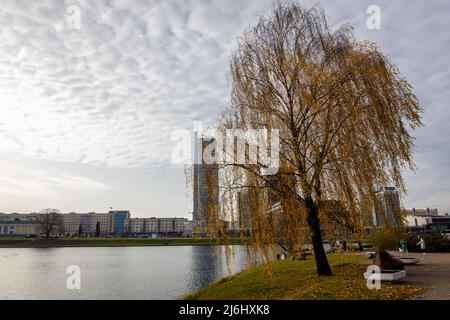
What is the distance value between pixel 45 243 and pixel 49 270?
7384 centimetres

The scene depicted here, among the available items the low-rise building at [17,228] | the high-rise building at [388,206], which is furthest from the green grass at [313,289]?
the low-rise building at [17,228]

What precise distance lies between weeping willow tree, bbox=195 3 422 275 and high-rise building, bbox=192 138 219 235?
15.9 inches

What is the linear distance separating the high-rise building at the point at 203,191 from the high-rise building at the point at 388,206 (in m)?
6.27

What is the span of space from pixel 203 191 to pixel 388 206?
7380 millimetres

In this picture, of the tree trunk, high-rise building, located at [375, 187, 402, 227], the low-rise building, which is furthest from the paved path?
the low-rise building

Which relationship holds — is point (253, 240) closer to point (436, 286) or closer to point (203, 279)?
point (436, 286)

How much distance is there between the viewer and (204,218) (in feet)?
47.4

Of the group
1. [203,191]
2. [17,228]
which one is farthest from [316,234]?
[17,228]

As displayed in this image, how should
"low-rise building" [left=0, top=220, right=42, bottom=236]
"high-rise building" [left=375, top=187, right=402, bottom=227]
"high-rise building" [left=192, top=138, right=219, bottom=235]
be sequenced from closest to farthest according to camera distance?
"high-rise building" [left=375, top=187, right=402, bottom=227], "high-rise building" [left=192, top=138, right=219, bottom=235], "low-rise building" [left=0, top=220, right=42, bottom=236]

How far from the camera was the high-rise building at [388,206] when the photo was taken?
13266 millimetres

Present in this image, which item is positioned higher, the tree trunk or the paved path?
the tree trunk

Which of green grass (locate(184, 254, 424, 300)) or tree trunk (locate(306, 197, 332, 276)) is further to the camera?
tree trunk (locate(306, 197, 332, 276))

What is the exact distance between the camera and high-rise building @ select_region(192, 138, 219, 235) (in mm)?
14156

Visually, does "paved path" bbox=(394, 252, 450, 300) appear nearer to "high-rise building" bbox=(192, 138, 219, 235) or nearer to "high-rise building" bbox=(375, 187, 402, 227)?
"high-rise building" bbox=(375, 187, 402, 227)
